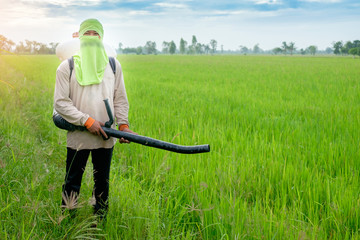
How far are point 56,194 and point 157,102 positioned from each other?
164 inches

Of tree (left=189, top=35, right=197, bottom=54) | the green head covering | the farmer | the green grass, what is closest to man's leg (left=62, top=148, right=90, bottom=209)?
the farmer

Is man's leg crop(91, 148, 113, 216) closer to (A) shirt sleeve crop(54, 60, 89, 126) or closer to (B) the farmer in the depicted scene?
(B) the farmer

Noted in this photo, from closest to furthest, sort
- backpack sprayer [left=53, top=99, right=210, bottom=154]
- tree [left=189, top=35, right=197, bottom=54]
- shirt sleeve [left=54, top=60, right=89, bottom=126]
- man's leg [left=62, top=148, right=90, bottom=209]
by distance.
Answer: backpack sprayer [left=53, top=99, right=210, bottom=154] < shirt sleeve [left=54, top=60, right=89, bottom=126] < man's leg [left=62, top=148, right=90, bottom=209] < tree [left=189, top=35, right=197, bottom=54]

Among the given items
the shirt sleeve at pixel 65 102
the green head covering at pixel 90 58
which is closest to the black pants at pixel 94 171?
the shirt sleeve at pixel 65 102

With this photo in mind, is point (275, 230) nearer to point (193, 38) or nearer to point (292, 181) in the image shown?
point (292, 181)

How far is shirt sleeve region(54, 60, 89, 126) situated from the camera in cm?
172

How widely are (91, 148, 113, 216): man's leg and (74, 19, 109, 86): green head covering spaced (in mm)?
464

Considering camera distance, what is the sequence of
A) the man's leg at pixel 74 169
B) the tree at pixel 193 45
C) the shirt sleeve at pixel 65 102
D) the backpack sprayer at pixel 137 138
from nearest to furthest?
the backpack sprayer at pixel 137 138 < the shirt sleeve at pixel 65 102 < the man's leg at pixel 74 169 < the tree at pixel 193 45

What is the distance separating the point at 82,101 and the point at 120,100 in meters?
0.28

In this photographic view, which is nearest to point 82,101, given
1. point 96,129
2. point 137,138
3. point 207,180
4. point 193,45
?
point 96,129

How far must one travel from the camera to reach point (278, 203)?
2.22m

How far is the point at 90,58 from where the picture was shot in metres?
1.76

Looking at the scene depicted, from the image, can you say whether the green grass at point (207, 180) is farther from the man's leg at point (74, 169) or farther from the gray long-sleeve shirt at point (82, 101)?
the gray long-sleeve shirt at point (82, 101)

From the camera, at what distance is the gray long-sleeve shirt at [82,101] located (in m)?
1.74
